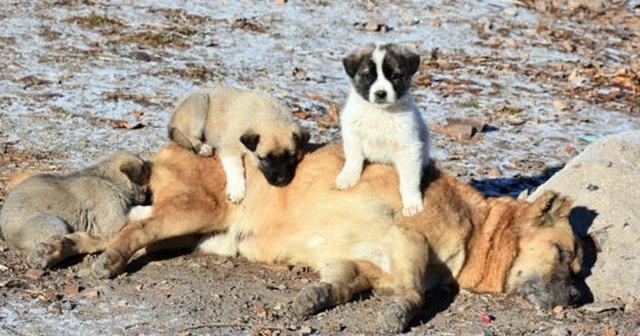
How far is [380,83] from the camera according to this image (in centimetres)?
658

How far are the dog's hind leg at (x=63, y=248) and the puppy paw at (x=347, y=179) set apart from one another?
1.66 m

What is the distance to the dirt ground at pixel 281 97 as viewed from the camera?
625cm

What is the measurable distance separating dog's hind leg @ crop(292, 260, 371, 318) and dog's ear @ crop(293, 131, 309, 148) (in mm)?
957

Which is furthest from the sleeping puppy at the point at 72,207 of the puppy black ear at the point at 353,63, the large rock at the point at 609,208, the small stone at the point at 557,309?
the large rock at the point at 609,208

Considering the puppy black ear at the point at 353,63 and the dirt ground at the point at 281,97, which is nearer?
the dirt ground at the point at 281,97

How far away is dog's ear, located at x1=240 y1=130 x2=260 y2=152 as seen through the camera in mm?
7215

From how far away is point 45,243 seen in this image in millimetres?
6633

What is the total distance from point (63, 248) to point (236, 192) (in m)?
1.31

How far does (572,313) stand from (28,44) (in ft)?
25.3

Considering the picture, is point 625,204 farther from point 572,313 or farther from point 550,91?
point 550,91

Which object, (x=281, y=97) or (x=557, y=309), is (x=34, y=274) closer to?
(x=557, y=309)

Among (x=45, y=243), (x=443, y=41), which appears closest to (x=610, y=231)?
(x=45, y=243)

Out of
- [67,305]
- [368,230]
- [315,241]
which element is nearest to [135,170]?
[315,241]

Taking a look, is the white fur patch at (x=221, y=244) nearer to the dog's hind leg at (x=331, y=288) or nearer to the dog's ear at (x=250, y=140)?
the dog's ear at (x=250, y=140)
